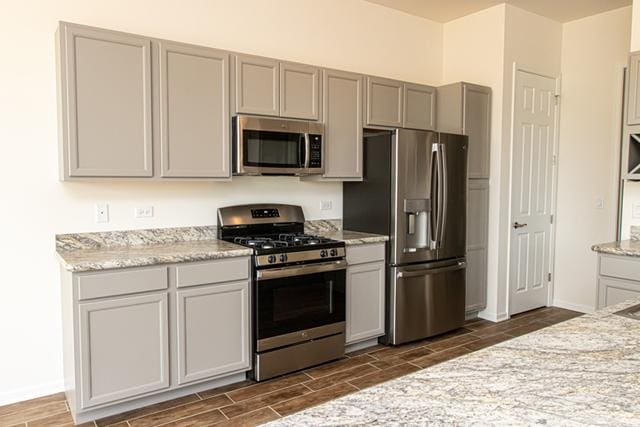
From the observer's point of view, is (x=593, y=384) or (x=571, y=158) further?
(x=571, y=158)

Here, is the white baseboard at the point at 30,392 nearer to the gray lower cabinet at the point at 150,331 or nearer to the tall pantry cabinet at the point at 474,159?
the gray lower cabinet at the point at 150,331

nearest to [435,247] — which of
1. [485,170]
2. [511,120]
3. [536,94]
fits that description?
[485,170]

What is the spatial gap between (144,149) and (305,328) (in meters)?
1.62

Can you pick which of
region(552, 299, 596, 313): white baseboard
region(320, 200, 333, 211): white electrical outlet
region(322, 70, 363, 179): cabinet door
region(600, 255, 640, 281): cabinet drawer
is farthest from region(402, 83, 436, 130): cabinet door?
region(552, 299, 596, 313): white baseboard

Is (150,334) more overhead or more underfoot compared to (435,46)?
more underfoot

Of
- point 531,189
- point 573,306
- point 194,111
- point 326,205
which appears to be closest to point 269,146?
point 194,111

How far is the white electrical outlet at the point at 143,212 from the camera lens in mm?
3309

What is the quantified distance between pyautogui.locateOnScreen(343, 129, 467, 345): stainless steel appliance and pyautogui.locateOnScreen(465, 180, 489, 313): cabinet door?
0.30 meters

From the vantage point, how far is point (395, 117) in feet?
13.7

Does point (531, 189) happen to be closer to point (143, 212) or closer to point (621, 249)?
point (621, 249)

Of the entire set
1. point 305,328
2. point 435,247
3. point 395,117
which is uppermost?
point 395,117

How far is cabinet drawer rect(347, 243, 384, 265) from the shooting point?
144 inches

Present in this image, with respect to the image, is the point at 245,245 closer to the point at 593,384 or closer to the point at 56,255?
the point at 56,255

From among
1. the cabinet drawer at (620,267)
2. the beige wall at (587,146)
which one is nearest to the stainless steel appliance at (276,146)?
the cabinet drawer at (620,267)
